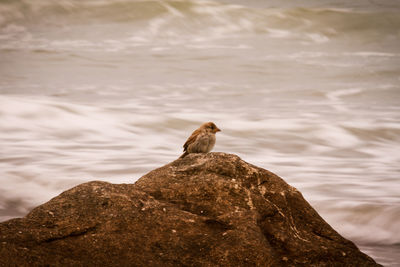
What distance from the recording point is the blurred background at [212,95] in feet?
37.6

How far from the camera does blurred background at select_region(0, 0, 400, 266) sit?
37.6ft

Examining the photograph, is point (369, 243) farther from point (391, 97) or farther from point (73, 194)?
point (391, 97)

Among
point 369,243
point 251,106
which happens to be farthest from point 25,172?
point 251,106

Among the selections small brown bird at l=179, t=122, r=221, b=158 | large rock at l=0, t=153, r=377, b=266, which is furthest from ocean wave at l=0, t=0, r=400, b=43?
large rock at l=0, t=153, r=377, b=266

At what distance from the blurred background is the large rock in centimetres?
247

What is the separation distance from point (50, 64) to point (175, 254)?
2305cm

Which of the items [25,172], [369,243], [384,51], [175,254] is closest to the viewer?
[175,254]

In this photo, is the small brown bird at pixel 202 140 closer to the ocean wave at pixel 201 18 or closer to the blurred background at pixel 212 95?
the blurred background at pixel 212 95

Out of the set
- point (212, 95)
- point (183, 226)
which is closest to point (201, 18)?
point (212, 95)

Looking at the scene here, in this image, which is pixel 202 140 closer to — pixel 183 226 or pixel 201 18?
pixel 183 226

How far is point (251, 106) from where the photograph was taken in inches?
789

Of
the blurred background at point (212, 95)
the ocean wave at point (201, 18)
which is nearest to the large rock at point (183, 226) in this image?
the blurred background at point (212, 95)

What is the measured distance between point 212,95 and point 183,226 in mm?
17409

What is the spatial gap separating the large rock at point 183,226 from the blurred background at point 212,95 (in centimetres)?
247
